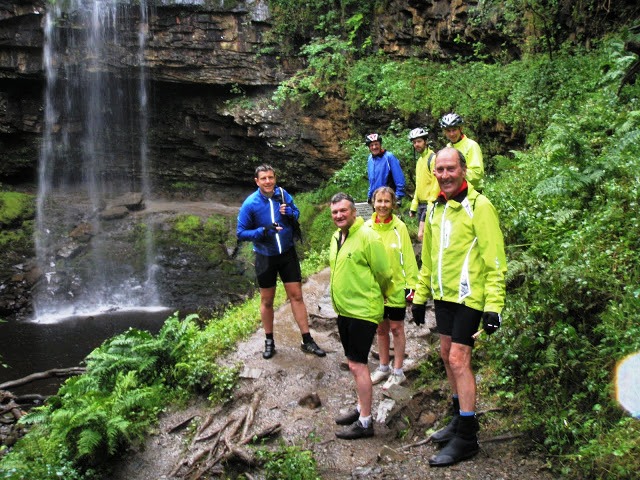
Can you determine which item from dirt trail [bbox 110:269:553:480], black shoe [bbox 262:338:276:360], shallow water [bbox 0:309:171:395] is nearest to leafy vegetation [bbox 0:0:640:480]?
dirt trail [bbox 110:269:553:480]

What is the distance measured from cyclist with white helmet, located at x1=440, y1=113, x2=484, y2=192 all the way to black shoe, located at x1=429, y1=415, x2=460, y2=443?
8.19 ft

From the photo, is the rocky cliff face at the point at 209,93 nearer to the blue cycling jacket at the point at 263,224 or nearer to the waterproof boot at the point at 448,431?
the blue cycling jacket at the point at 263,224

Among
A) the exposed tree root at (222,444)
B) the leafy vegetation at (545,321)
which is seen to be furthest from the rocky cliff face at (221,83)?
the exposed tree root at (222,444)

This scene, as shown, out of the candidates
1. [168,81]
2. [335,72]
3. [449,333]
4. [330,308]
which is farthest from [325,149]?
[449,333]

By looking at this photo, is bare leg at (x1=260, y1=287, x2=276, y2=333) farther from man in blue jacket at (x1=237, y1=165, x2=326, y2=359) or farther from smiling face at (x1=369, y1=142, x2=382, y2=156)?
smiling face at (x1=369, y1=142, x2=382, y2=156)

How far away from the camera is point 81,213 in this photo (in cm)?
1761

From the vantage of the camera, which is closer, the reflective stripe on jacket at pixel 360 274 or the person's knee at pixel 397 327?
the reflective stripe on jacket at pixel 360 274

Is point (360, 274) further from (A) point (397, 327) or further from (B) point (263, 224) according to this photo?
(B) point (263, 224)

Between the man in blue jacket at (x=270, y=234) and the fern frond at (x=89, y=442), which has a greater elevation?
the man in blue jacket at (x=270, y=234)

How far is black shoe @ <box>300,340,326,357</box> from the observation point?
6285 mm

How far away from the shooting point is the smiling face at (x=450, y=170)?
3717 mm

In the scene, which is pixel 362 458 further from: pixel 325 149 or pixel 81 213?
pixel 81 213

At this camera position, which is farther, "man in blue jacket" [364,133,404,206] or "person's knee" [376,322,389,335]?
"man in blue jacket" [364,133,404,206]

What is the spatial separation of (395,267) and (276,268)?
1.58 m
